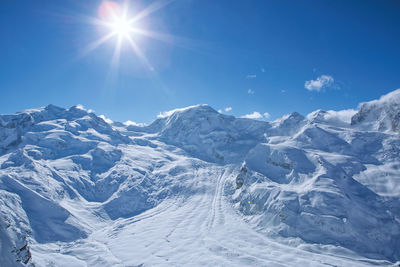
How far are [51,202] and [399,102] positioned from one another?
155 m

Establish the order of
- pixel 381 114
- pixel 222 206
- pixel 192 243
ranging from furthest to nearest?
pixel 381 114, pixel 222 206, pixel 192 243

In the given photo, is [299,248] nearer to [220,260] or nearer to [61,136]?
[220,260]

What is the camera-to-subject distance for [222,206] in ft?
328

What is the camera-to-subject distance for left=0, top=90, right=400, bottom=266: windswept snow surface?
63.0 m

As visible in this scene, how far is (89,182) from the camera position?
121m

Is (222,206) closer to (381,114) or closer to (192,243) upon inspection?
(192,243)

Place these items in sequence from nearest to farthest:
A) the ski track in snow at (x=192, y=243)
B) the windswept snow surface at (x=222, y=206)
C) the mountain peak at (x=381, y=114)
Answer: the ski track in snow at (x=192, y=243) → the windswept snow surface at (x=222, y=206) → the mountain peak at (x=381, y=114)

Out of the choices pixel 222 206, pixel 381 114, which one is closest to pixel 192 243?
pixel 222 206

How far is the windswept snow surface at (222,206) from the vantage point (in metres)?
63.0

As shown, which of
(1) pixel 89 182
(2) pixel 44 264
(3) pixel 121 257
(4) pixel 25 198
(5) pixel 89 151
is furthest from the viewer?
(5) pixel 89 151

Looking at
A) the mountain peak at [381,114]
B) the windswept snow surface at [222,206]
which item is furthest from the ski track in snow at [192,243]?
the mountain peak at [381,114]

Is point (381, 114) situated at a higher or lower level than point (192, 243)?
higher

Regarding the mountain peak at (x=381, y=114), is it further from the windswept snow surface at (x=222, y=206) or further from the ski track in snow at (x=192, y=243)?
the ski track in snow at (x=192, y=243)

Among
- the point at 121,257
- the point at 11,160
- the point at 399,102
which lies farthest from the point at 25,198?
the point at 399,102
